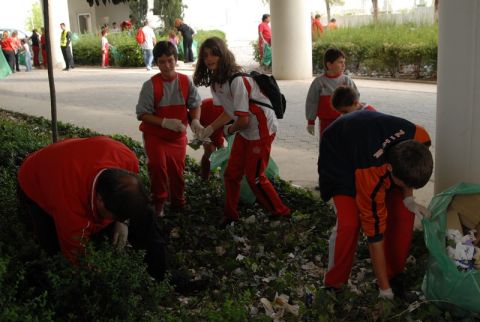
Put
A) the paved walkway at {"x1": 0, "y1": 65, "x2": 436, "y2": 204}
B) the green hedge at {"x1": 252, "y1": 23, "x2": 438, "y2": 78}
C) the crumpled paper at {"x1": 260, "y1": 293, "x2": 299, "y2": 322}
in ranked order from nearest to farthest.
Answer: the crumpled paper at {"x1": 260, "y1": 293, "x2": 299, "y2": 322} < the paved walkway at {"x1": 0, "y1": 65, "x2": 436, "y2": 204} < the green hedge at {"x1": 252, "y1": 23, "x2": 438, "y2": 78}

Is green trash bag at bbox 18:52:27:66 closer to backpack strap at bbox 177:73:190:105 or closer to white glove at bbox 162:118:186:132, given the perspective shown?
backpack strap at bbox 177:73:190:105

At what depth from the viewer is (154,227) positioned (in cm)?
327

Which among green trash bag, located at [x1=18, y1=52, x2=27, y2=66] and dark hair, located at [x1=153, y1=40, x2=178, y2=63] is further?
green trash bag, located at [x1=18, y1=52, x2=27, y2=66]

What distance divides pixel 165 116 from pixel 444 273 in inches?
102

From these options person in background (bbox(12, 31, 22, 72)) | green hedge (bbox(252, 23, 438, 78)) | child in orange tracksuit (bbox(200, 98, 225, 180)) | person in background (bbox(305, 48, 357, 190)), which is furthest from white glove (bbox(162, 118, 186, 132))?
person in background (bbox(12, 31, 22, 72))

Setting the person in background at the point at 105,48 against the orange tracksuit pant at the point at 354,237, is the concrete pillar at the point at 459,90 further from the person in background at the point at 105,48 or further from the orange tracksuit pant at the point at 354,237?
the person in background at the point at 105,48

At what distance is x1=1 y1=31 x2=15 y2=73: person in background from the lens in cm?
2289

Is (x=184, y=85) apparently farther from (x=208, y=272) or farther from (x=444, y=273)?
(x=444, y=273)

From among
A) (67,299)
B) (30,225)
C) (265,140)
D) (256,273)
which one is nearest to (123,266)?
(67,299)

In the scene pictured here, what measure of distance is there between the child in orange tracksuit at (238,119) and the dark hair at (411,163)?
168cm

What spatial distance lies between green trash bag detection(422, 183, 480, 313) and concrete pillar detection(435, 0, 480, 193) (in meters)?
0.63

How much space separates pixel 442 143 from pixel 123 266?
7.88 ft

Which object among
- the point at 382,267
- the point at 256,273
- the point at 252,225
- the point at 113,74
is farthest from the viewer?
the point at 113,74

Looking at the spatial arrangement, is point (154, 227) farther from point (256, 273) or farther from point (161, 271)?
point (256, 273)
